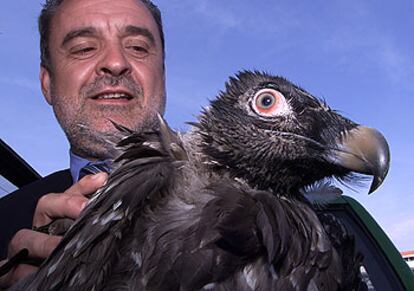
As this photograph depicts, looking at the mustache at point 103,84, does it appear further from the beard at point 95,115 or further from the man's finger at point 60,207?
the man's finger at point 60,207

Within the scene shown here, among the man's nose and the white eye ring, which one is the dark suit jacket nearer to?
the man's nose

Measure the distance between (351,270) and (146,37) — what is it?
8.66ft

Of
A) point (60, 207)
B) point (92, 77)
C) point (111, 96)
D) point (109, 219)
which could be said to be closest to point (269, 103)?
point (109, 219)

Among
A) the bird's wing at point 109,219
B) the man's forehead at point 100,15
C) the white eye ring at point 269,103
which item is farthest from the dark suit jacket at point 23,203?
the white eye ring at point 269,103

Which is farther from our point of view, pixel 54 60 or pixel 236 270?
pixel 54 60

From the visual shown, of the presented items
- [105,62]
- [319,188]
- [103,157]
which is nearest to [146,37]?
[105,62]

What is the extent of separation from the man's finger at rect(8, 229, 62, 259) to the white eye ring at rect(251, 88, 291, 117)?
106cm

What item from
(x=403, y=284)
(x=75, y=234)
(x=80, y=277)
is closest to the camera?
(x=80, y=277)

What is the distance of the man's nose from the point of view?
13.1ft

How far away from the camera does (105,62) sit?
13.1 feet

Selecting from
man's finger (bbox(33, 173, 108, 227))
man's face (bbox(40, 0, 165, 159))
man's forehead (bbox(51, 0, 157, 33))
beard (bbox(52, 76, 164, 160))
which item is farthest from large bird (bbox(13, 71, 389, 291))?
man's forehead (bbox(51, 0, 157, 33))

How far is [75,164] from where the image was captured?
4016 millimetres

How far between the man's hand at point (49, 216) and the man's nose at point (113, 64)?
1.64 metres

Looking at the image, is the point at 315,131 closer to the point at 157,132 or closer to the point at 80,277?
the point at 157,132
